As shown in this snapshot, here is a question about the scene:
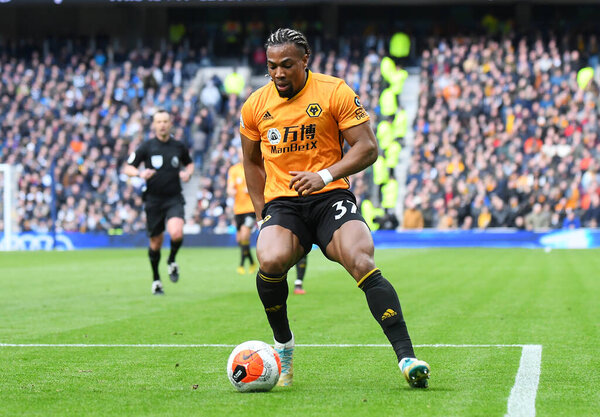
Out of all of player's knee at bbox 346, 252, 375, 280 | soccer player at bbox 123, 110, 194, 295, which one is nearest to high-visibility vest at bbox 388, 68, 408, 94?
soccer player at bbox 123, 110, 194, 295

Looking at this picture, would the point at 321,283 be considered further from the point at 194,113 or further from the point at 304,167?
the point at 194,113

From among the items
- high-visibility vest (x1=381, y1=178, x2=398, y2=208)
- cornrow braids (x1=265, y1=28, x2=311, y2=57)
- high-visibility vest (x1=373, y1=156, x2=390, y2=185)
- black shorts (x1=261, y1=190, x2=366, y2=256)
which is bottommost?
high-visibility vest (x1=381, y1=178, x2=398, y2=208)

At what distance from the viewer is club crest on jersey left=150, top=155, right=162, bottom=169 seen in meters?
14.4

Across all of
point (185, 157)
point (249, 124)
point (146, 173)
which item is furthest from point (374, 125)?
point (249, 124)

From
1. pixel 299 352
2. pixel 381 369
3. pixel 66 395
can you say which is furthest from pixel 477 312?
pixel 66 395

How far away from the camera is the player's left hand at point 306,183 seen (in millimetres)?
6184

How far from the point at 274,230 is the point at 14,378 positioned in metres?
1.98

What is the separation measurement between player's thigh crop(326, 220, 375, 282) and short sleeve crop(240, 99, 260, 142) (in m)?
0.90

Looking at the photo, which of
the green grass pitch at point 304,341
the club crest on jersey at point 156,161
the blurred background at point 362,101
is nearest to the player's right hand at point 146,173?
the club crest on jersey at point 156,161

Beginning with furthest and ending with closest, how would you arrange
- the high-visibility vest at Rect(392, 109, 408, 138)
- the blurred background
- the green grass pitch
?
the high-visibility vest at Rect(392, 109, 408, 138) < the blurred background < the green grass pitch

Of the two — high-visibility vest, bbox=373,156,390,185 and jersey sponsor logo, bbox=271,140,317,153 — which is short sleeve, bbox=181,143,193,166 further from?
high-visibility vest, bbox=373,156,390,185

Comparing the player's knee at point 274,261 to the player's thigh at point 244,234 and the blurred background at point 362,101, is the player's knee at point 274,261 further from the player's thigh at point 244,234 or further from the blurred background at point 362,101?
the blurred background at point 362,101

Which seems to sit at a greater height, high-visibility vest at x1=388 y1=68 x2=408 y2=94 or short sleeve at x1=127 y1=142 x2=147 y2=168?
high-visibility vest at x1=388 y1=68 x2=408 y2=94

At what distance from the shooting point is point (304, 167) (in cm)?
663
